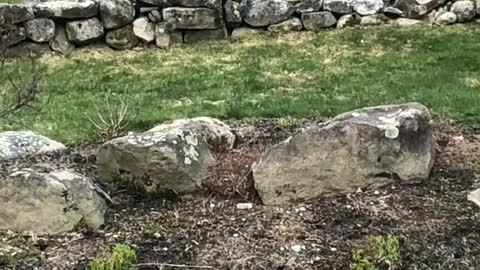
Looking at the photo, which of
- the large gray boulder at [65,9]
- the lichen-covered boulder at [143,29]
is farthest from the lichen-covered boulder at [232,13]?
the large gray boulder at [65,9]

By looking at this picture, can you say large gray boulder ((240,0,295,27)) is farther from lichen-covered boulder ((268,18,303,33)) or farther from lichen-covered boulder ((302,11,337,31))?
lichen-covered boulder ((302,11,337,31))

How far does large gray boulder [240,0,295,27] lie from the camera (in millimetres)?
10727

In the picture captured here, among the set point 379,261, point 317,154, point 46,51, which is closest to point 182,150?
point 317,154

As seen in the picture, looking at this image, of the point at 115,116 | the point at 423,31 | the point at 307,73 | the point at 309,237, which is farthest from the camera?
the point at 423,31

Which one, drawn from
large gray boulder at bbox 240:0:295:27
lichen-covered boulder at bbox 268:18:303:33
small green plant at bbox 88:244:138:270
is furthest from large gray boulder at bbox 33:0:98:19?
small green plant at bbox 88:244:138:270

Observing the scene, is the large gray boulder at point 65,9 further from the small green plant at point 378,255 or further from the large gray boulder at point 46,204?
the small green plant at point 378,255

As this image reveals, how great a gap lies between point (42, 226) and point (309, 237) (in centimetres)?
133

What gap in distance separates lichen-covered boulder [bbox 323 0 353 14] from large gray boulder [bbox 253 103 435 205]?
6.41m

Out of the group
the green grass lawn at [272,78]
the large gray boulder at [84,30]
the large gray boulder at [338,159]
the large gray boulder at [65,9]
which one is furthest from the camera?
the large gray boulder at [84,30]

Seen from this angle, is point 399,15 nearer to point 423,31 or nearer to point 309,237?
point 423,31

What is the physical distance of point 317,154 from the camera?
4.42 metres

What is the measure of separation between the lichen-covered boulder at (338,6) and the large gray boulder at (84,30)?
2865 millimetres

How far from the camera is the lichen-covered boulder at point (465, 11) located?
34.8 ft

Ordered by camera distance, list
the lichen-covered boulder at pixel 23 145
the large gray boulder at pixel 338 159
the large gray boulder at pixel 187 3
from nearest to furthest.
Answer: the large gray boulder at pixel 338 159 → the lichen-covered boulder at pixel 23 145 → the large gray boulder at pixel 187 3
